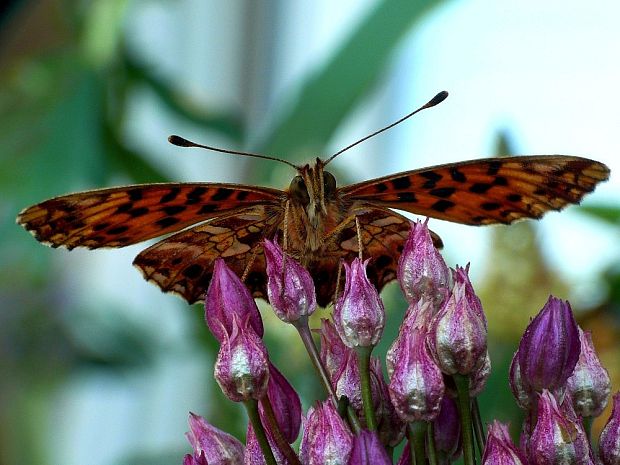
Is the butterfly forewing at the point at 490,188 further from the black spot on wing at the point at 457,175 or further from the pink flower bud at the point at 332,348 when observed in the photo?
the pink flower bud at the point at 332,348

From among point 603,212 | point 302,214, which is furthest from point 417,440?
point 603,212

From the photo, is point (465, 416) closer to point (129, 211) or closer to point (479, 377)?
point (479, 377)

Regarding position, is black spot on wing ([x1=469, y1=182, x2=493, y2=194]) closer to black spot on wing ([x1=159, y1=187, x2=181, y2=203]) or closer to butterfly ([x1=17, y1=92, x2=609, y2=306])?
butterfly ([x1=17, y1=92, x2=609, y2=306])

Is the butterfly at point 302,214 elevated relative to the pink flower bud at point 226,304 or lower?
elevated

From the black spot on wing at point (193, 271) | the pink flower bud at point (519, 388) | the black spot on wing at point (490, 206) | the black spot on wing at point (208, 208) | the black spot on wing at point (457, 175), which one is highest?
the black spot on wing at point (208, 208)

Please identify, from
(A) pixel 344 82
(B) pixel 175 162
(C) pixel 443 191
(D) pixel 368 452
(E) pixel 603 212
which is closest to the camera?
(D) pixel 368 452

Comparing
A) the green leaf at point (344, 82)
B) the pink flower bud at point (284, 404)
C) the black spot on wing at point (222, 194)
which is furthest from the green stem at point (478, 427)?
the green leaf at point (344, 82)

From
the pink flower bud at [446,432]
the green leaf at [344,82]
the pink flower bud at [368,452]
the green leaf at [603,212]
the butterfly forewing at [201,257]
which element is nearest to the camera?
the pink flower bud at [368,452]

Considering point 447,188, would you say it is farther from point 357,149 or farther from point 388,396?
point 357,149
